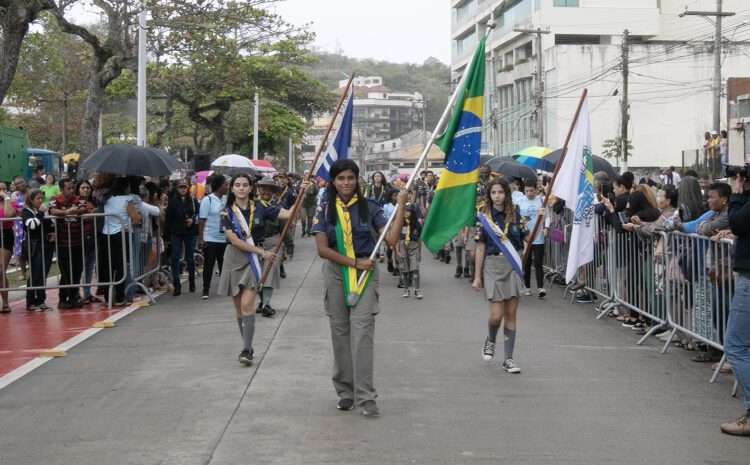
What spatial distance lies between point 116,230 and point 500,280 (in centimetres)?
Result: 630

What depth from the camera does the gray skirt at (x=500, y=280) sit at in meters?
8.54

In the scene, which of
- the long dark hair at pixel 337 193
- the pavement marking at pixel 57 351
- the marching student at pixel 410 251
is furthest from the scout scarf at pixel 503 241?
the marching student at pixel 410 251

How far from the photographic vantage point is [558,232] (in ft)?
48.9

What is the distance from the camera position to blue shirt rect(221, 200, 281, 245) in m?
9.13

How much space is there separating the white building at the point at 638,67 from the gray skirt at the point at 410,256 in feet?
118

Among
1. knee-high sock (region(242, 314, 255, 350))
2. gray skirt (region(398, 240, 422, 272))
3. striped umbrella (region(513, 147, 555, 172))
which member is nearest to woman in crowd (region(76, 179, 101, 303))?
gray skirt (region(398, 240, 422, 272))

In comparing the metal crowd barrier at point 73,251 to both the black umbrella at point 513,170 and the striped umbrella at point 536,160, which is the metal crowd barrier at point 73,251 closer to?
the black umbrella at point 513,170

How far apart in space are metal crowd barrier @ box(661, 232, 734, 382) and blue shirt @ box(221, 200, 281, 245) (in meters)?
4.07

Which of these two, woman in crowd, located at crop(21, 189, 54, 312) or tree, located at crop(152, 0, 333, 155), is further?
tree, located at crop(152, 0, 333, 155)

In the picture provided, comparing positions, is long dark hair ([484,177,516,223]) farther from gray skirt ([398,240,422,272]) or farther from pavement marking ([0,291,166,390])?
gray skirt ([398,240,422,272])

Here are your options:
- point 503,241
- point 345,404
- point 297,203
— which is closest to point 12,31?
point 297,203

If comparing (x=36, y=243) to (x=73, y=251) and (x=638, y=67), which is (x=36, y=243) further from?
(x=638, y=67)

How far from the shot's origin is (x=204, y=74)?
26.0 m

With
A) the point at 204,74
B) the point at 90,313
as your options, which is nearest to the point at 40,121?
the point at 204,74
